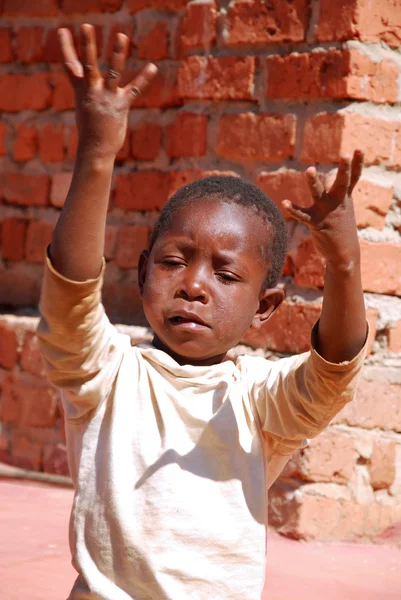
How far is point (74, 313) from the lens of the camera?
166 centimetres

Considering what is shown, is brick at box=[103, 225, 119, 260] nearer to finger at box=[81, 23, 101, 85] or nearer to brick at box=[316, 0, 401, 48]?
brick at box=[316, 0, 401, 48]

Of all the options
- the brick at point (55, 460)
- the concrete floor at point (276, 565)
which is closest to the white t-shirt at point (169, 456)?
the concrete floor at point (276, 565)

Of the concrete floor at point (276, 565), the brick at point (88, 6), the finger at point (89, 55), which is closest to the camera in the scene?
the finger at point (89, 55)

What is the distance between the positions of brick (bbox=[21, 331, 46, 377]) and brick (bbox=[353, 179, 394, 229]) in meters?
1.44

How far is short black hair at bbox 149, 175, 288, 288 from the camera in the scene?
2.03 meters

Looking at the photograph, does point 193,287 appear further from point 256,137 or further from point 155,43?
point 155,43

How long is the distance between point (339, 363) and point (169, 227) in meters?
0.47

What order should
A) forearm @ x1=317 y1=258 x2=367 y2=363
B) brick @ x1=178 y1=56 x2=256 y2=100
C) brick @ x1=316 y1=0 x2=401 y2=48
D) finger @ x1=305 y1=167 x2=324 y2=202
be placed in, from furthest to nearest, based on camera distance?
1. brick @ x1=178 y1=56 x2=256 y2=100
2. brick @ x1=316 y1=0 x2=401 y2=48
3. forearm @ x1=317 y1=258 x2=367 y2=363
4. finger @ x1=305 y1=167 x2=324 y2=202

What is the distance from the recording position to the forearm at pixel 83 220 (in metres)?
1.59

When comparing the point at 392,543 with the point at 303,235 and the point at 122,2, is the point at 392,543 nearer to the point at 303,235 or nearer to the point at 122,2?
the point at 303,235

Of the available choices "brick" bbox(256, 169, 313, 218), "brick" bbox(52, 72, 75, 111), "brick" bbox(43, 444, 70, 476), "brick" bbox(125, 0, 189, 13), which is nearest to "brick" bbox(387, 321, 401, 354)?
"brick" bbox(256, 169, 313, 218)

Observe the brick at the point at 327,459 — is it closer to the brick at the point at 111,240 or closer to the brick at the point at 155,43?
the brick at the point at 111,240

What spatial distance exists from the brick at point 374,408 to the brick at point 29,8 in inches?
88.7

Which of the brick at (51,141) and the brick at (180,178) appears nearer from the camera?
the brick at (180,178)
